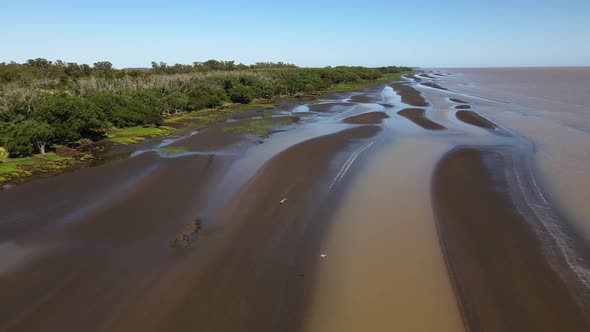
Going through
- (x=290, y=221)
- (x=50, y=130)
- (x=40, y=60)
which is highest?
(x=40, y=60)

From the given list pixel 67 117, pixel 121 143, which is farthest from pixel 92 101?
pixel 121 143


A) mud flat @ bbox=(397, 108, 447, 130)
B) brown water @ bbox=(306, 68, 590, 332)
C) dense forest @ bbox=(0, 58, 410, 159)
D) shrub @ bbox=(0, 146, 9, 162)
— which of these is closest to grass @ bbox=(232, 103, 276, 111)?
dense forest @ bbox=(0, 58, 410, 159)

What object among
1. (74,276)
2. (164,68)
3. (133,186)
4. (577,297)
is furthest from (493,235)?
(164,68)

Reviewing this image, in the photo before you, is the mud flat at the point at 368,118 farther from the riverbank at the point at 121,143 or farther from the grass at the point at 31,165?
the grass at the point at 31,165

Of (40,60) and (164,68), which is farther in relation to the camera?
(164,68)

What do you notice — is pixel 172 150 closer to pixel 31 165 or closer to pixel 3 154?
pixel 31 165

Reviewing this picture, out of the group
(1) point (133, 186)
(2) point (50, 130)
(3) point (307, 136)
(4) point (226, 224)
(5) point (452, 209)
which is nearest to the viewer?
(4) point (226, 224)

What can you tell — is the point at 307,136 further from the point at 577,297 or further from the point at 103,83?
the point at 103,83
